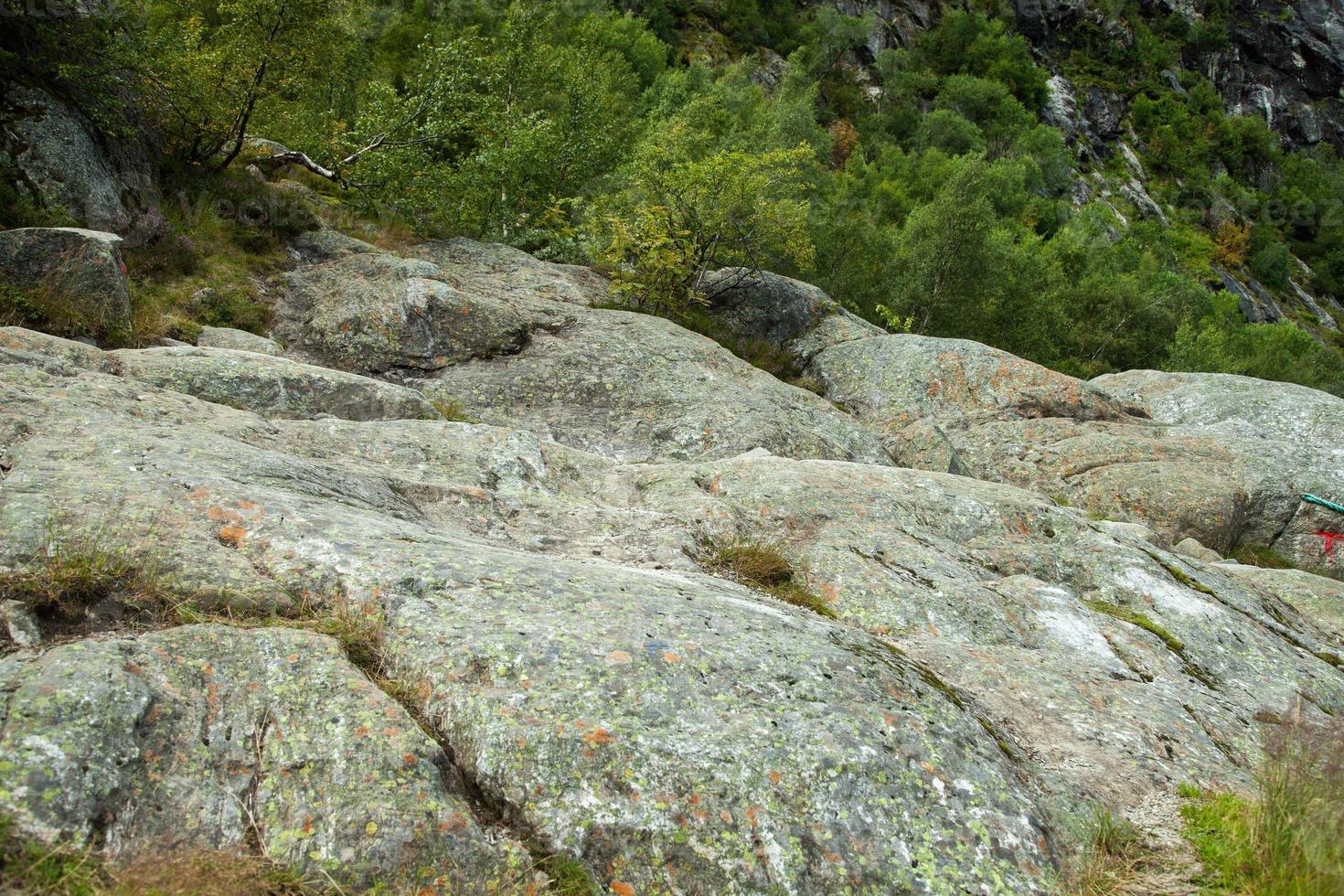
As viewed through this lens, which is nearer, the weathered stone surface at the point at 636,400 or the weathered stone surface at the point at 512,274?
the weathered stone surface at the point at 636,400

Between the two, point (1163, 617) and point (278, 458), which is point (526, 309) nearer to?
point (278, 458)

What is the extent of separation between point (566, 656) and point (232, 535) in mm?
2958

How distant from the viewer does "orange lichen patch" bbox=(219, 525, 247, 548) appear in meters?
6.03

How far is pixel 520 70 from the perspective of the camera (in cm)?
3322

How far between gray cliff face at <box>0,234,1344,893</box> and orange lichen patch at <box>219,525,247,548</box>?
21mm

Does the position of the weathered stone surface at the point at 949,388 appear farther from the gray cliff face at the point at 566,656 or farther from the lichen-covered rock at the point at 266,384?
the lichen-covered rock at the point at 266,384

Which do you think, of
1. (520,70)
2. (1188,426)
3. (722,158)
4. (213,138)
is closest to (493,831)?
(213,138)

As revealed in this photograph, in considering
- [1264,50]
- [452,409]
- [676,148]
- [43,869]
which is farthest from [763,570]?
[1264,50]

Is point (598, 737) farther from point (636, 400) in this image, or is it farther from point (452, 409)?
point (636, 400)

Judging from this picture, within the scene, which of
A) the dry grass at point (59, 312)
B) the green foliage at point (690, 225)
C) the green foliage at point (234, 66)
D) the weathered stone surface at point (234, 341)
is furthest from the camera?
the green foliage at point (690, 225)

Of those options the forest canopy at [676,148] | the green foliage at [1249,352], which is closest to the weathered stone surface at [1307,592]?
the forest canopy at [676,148]

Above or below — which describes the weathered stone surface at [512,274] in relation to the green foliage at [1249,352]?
above

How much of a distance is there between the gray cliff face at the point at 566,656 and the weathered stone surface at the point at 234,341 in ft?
0.59

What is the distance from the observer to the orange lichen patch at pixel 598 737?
4.86m
